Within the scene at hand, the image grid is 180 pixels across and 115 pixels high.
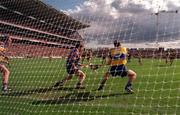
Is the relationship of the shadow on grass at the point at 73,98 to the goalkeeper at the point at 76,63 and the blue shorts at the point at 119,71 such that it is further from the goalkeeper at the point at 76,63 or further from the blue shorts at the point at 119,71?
the goalkeeper at the point at 76,63

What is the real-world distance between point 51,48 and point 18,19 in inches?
173

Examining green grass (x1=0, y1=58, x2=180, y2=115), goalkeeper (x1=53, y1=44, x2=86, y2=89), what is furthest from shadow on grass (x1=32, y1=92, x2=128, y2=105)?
goalkeeper (x1=53, y1=44, x2=86, y2=89)

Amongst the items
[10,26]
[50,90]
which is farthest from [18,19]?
[50,90]

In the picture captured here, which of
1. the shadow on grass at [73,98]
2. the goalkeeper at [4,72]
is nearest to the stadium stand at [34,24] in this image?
the goalkeeper at [4,72]

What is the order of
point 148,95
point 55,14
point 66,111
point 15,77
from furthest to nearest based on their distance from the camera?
point 55,14, point 15,77, point 148,95, point 66,111

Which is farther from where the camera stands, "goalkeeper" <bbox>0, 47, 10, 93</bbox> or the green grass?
"goalkeeper" <bbox>0, 47, 10, 93</bbox>

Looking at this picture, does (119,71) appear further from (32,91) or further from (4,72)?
(4,72)

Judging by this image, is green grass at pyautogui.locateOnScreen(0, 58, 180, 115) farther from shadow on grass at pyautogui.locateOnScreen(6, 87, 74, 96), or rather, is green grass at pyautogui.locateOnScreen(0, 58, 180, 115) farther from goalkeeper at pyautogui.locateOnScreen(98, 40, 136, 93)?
goalkeeper at pyautogui.locateOnScreen(98, 40, 136, 93)

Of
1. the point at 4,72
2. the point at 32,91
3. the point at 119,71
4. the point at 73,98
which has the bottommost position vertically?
the point at 32,91

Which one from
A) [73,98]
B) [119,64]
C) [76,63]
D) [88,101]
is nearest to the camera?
[88,101]

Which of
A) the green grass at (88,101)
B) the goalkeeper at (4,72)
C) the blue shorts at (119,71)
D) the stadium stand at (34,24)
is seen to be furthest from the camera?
the stadium stand at (34,24)

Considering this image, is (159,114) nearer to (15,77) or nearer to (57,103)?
(57,103)

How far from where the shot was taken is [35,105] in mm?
9906

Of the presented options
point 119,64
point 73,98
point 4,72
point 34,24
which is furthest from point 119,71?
point 34,24
